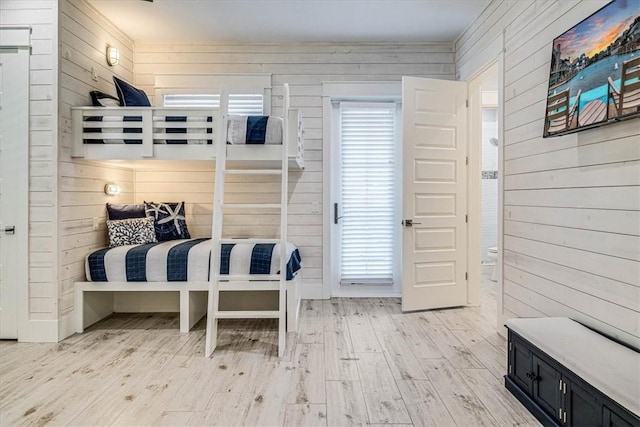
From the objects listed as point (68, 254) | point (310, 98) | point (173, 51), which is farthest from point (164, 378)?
point (173, 51)

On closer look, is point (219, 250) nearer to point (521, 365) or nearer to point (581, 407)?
point (521, 365)

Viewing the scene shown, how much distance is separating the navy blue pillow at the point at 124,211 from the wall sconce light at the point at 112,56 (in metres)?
1.40

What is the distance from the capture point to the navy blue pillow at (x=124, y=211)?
3.42 m

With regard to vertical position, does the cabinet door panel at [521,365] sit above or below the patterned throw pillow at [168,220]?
below

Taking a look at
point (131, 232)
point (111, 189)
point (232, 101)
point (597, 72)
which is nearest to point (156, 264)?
point (131, 232)

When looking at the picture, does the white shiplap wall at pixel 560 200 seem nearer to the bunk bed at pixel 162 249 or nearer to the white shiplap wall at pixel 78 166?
the bunk bed at pixel 162 249

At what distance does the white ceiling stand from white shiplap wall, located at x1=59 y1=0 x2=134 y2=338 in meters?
0.28

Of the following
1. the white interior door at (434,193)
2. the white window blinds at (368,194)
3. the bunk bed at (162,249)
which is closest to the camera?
the bunk bed at (162,249)

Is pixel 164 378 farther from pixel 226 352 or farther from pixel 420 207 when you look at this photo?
pixel 420 207

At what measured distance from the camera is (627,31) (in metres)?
1.64

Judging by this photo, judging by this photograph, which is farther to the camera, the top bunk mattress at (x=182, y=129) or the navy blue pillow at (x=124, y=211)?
the navy blue pillow at (x=124, y=211)

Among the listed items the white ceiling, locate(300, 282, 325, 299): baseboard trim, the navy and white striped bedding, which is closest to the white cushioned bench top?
the navy and white striped bedding

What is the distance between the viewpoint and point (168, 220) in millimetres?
3705

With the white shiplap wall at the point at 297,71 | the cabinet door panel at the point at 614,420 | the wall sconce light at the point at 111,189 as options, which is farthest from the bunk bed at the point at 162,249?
the cabinet door panel at the point at 614,420
